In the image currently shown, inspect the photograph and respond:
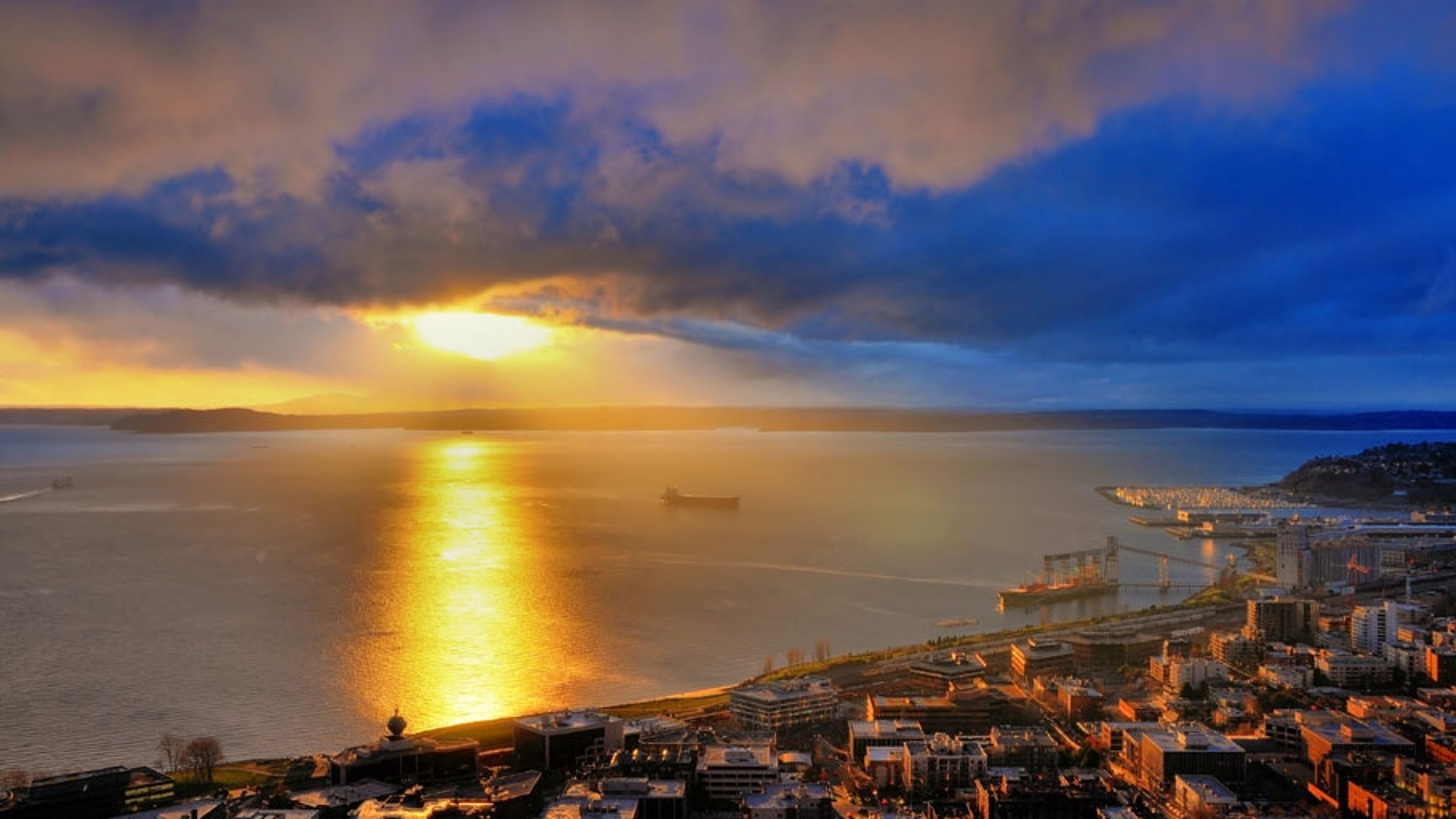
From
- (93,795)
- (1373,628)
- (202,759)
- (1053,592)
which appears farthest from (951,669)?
(93,795)

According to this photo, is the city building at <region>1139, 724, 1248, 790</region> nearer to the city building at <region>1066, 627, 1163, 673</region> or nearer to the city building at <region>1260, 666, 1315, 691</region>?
the city building at <region>1260, 666, 1315, 691</region>

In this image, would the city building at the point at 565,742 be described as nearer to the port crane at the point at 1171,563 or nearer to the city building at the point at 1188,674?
the city building at the point at 1188,674

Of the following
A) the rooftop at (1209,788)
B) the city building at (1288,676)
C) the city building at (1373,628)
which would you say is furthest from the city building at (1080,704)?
the city building at (1373,628)

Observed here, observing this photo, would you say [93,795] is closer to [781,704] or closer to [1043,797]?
[781,704]

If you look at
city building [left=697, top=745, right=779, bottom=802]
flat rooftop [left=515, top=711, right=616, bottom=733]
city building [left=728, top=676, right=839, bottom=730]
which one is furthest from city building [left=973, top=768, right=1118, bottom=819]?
flat rooftop [left=515, top=711, right=616, bottom=733]

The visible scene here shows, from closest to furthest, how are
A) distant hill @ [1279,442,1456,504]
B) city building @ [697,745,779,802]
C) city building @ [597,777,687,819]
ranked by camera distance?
city building @ [597,777,687,819], city building @ [697,745,779,802], distant hill @ [1279,442,1456,504]

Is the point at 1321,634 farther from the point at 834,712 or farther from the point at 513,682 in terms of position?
the point at 513,682

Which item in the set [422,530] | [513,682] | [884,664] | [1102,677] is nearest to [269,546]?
[422,530]
